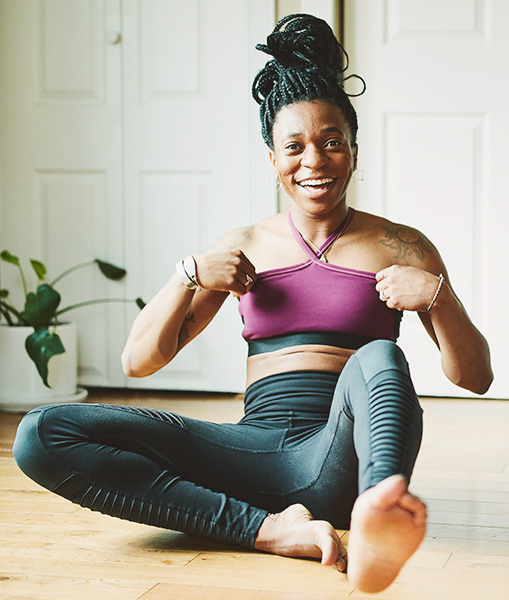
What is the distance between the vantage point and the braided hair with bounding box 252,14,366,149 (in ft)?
5.58

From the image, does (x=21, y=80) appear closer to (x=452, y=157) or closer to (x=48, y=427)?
(x=452, y=157)

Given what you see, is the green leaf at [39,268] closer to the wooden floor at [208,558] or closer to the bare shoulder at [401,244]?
the wooden floor at [208,558]

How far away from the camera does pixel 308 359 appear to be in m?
1.67

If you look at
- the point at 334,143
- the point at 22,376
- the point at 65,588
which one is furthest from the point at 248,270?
the point at 22,376

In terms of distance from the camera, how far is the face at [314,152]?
66.0 inches

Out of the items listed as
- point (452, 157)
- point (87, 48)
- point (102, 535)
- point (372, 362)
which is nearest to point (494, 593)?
point (372, 362)

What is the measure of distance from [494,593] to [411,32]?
2170 mm

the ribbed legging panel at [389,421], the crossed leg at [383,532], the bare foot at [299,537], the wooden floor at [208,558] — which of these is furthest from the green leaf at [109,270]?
the crossed leg at [383,532]

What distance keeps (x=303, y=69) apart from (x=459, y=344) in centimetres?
58

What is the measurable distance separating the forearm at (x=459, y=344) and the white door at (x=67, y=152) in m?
1.86

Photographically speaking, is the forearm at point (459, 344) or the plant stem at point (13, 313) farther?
the plant stem at point (13, 313)

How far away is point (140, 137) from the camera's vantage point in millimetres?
3242

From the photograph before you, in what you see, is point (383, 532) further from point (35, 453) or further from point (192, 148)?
point (192, 148)

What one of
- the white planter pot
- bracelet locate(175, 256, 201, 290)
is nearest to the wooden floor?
bracelet locate(175, 256, 201, 290)
